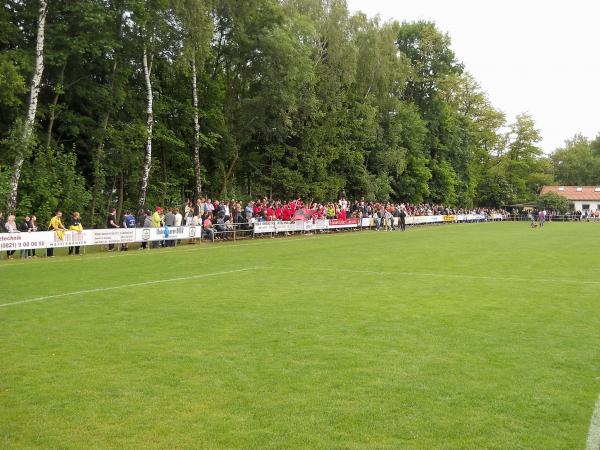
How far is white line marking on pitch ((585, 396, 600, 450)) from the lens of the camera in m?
5.07

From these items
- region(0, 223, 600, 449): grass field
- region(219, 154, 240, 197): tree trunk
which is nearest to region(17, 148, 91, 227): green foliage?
region(219, 154, 240, 197): tree trunk

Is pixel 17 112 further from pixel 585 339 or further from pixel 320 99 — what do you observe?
pixel 585 339

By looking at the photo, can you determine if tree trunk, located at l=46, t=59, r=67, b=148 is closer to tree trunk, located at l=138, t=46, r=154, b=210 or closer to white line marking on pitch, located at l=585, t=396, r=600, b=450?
tree trunk, located at l=138, t=46, r=154, b=210

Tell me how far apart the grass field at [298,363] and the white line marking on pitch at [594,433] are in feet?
0.21

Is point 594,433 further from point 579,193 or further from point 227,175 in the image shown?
point 579,193

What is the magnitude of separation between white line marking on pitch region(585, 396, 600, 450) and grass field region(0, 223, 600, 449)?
0.06 meters

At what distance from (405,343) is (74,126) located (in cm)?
2935

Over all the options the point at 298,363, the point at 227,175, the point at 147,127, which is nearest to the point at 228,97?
the point at 227,175

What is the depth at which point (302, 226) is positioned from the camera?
1494 inches

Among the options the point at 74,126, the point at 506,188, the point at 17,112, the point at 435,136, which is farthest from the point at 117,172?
the point at 506,188

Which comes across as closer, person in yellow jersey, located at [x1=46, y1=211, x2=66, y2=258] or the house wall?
person in yellow jersey, located at [x1=46, y1=211, x2=66, y2=258]

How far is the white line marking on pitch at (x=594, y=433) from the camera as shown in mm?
5066

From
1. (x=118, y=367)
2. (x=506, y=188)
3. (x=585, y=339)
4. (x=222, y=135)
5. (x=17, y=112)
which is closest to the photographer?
(x=118, y=367)

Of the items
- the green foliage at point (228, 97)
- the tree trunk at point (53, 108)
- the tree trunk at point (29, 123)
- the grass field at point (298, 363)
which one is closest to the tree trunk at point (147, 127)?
the green foliage at point (228, 97)
